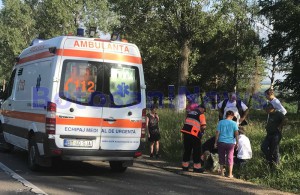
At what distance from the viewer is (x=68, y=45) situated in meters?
8.14

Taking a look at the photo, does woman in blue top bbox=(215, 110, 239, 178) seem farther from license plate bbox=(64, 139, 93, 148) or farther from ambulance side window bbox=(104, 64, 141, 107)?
license plate bbox=(64, 139, 93, 148)

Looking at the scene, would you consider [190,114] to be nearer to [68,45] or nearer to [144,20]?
[68,45]

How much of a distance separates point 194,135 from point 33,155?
3.62 m

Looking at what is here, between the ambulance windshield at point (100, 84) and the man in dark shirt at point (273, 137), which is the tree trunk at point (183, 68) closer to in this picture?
the man in dark shirt at point (273, 137)

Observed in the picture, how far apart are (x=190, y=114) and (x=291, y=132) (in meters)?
3.42

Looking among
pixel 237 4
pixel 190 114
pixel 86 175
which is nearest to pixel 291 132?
pixel 190 114

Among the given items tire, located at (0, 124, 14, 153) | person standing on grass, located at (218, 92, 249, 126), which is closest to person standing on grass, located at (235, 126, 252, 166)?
person standing on grass, located at (218, 92, 249, 126)

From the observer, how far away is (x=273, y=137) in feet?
29.0

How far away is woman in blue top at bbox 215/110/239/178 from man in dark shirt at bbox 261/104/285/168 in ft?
2.21

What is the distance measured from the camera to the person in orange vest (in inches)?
379

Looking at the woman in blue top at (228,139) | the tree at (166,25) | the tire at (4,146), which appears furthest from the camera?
the tree at (166,25)

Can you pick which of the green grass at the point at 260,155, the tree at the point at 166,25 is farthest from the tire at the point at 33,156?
the tree at the point at 166,25

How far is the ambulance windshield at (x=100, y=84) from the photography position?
804cm

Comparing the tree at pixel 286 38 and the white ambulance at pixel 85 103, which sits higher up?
the tree at pixel 286 38
